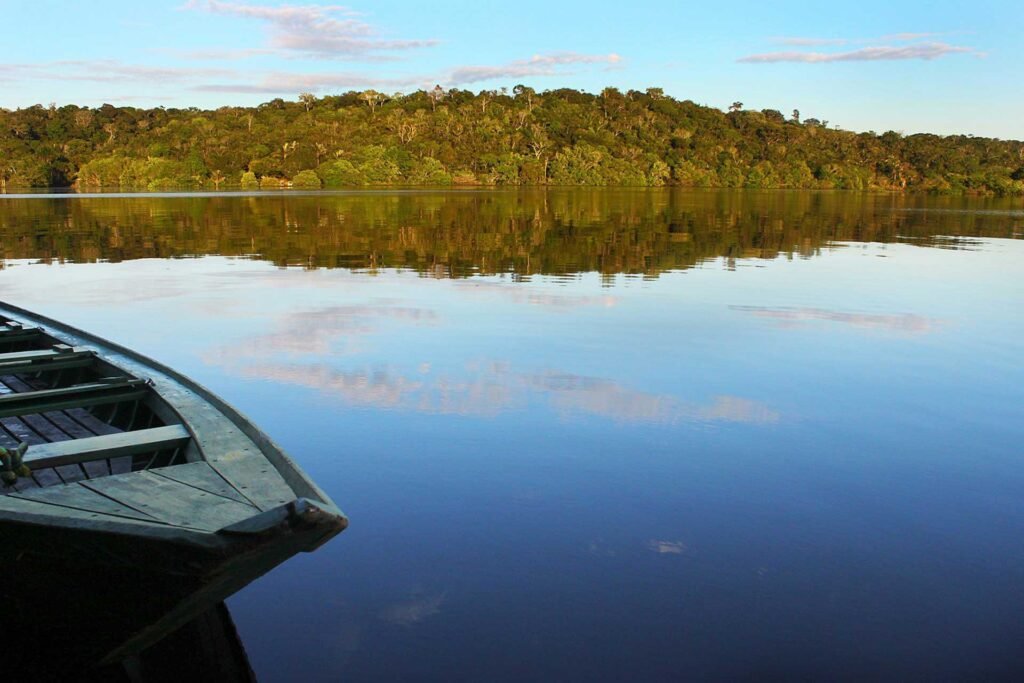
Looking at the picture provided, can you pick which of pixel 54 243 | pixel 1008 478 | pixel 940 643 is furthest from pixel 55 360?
pixel 54 243

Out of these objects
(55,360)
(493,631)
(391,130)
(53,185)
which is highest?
(391,130)

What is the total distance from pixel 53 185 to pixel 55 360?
14013 cm

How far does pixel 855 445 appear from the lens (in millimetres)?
7543

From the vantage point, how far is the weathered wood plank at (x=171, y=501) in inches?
133

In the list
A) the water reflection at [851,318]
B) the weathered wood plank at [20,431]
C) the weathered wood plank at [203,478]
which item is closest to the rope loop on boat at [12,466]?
the weathered wood plank at [203,478]

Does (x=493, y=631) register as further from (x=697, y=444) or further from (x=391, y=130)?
(x=391, y=130)

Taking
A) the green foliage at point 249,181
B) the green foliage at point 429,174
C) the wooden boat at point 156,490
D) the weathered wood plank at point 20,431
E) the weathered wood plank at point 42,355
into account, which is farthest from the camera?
the green foliage at point 429,174

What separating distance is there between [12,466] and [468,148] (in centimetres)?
12713

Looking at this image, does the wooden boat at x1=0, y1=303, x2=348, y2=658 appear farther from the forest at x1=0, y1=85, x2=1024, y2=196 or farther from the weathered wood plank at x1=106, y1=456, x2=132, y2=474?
the forest at x1=0, y1=85, x2=1024, y2=196

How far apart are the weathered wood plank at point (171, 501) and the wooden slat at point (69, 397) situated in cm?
190

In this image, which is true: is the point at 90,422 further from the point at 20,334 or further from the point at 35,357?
the point at 20,334

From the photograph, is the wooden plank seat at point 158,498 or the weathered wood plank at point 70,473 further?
the weathered wood plank at point 70,473

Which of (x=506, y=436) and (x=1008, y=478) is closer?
(x=1008, y=478)

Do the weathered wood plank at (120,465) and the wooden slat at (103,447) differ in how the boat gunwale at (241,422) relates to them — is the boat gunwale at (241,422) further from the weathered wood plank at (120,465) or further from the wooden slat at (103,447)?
the weathered wood plank at (120,465)
